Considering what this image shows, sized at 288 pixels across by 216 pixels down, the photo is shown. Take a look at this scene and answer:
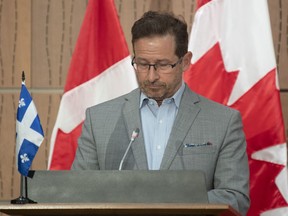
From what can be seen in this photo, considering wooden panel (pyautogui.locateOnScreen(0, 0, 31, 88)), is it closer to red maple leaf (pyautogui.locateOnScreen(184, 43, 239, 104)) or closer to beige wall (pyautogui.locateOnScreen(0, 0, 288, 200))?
beige wall (pyautogui.locateOnScreen(0, 0, 288, 200))

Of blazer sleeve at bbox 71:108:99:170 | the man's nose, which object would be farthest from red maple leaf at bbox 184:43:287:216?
blazer sleeve at bbox 71:108:99:170

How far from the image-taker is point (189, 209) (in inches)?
96.1

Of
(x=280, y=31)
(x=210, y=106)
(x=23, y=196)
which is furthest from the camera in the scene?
(x=280, y=31)

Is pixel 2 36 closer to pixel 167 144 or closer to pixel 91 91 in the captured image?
pixel 91 91

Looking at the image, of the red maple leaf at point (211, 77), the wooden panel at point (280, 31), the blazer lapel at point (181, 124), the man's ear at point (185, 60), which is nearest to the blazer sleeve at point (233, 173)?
the blazer lapel at point (181, 124)

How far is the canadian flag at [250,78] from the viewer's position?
3807mm

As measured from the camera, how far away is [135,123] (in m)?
3.30

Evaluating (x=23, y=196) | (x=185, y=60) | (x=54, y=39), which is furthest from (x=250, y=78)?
(x=23, y=196)

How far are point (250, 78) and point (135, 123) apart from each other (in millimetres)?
813

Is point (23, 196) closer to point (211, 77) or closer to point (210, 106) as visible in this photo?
point (210, 106)

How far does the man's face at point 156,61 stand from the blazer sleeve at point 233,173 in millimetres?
304

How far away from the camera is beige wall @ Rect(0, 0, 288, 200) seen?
4281mm

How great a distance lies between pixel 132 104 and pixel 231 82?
723mm

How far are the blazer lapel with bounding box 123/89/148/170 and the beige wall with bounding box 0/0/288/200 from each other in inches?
37.9
